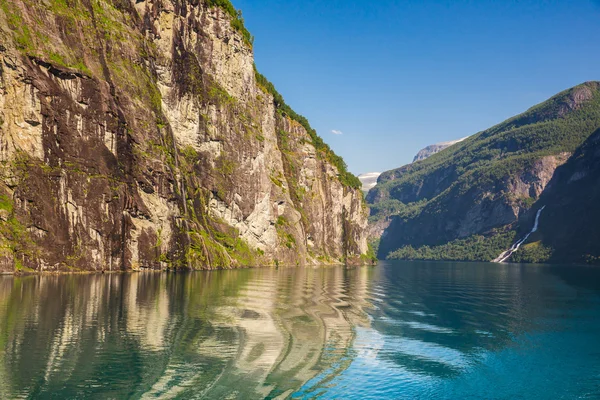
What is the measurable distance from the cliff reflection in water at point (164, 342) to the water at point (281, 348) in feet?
0.30

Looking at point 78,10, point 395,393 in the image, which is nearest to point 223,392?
point 395,393

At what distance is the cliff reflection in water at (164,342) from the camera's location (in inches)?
850

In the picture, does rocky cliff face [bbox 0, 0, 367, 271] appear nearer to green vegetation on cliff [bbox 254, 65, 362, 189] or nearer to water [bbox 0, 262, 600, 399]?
green vegetation on cliff [bbox 254, 65, 362, 189]

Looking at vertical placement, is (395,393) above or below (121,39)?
below

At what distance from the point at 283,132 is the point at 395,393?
14338cm

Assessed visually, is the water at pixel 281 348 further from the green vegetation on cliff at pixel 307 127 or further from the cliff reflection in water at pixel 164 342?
the green vegetation on cliff at pixel 307 127

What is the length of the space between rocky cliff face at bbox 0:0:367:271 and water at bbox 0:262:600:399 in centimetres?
2266

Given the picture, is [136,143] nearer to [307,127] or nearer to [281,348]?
[281,348]

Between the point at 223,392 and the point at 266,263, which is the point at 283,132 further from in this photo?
the point at 223,392

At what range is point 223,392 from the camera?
2103cm

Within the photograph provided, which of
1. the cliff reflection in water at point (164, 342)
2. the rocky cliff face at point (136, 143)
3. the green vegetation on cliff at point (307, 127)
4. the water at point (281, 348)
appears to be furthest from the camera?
the green vegetation on cliff at point (307, 127)

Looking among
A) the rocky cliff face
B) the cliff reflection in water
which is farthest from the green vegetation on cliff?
the cliff reflection in water

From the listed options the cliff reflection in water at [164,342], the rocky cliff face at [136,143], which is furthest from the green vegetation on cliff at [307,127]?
the cliff reflection in water at [164,342]

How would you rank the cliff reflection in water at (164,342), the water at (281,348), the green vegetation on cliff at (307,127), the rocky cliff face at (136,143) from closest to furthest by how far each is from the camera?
1. the cliff reflection in water at (164,342)
2. the water at (281,348)
3. the rocky cliff face at (136,143)
4. the green vegetation on cliff at (307,127)
